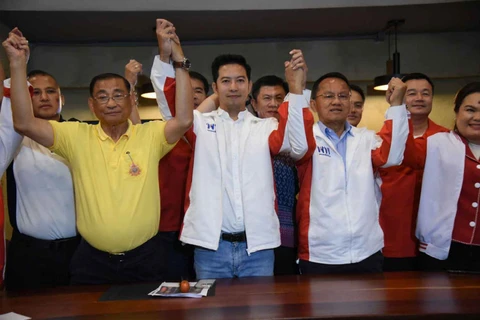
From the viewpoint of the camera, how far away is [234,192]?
2443 millimetres

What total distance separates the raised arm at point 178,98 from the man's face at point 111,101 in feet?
0.73

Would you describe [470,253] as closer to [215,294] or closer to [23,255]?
[215,294]

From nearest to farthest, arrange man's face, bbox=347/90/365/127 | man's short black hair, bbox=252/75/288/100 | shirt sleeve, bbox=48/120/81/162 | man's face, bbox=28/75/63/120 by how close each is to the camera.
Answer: shirt sleeve, bbox=48/120/81/162 → man's face, bbox=28/75/63/120 → man's short black hair, bbox=252/75/288/100 → man's face, bbox=347/90/365/127

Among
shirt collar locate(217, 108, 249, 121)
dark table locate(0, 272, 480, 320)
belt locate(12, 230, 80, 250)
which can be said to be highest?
shirt collar locate(217, 108, 249, 121)

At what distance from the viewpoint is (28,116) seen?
Result: 223 cm

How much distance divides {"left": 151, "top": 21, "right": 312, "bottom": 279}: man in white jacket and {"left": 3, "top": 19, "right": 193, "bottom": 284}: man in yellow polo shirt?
0.17 metres

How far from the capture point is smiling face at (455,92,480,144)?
2582 mm

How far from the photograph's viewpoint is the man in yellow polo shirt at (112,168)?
2242 millimetres

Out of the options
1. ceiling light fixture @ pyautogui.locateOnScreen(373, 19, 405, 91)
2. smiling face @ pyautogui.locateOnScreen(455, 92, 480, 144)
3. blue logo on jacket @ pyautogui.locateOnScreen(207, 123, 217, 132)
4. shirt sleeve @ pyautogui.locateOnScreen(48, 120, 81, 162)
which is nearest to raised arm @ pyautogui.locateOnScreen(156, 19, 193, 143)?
blue logo on jacket @ pyautogui.locateOnScreen(207, 123, 217, 132)

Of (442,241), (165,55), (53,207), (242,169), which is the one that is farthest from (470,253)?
(53,207)

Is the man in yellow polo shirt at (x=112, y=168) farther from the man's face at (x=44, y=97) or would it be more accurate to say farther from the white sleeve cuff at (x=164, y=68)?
the man's face at (x=44, y=97)

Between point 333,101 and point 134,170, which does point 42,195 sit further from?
point 333,101

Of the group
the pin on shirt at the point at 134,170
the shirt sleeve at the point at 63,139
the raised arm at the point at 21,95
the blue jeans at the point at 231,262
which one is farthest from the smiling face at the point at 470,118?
the raised arm at the point at 21,95

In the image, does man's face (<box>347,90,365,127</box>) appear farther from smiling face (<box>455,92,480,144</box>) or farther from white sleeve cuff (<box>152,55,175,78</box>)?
white sleeve cuff (<box>152,55,175,78</box>)
